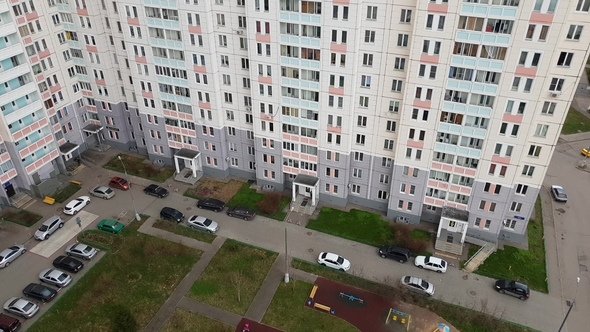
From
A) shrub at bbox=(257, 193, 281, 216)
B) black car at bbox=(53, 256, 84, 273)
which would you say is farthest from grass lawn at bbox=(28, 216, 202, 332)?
shrub at bbox=(257, 193, 281, 216)

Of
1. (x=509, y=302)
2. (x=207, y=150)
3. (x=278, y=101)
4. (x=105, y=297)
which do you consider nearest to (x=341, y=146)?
(x=278, y=101)

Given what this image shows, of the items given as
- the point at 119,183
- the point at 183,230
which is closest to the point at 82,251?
the point at 183,230

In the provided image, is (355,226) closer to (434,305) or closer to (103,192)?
(434,305)

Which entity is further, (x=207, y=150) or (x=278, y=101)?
(x=207, y=150)

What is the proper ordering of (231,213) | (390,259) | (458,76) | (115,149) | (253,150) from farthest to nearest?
(115,149), (253,150), (231,213), (390,259), (458,76)

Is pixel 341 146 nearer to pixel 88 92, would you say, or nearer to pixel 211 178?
pixel 211 178

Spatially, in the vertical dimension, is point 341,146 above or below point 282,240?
above

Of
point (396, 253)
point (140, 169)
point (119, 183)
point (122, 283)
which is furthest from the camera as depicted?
point (140, 169)
